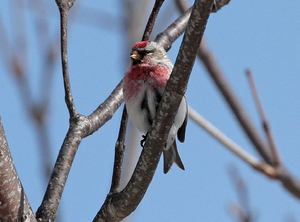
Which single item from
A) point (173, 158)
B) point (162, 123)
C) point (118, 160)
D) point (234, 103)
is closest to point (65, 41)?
point (118, 160)

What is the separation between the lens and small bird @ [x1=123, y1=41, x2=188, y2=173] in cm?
359

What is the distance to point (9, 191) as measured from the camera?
229 cm

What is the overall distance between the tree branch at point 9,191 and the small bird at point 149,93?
1519 millimetres

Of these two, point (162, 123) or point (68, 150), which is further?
point (68, 150)

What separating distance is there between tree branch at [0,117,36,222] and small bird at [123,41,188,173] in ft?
4.98

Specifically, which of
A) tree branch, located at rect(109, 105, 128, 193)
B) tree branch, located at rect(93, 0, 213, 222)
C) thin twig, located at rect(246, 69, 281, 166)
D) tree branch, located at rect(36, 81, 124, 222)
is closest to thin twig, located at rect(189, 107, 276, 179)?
thin twig, located at rect(246, 69, 281, 166)

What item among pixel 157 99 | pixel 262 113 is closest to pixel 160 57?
pixel 157 99

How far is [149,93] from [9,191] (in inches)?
64.6

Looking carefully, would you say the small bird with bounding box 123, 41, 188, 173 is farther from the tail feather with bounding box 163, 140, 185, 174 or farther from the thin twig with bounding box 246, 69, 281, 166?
the thin twig with bounding box 246, 69, 281, 166

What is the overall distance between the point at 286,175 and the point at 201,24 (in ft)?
4.20

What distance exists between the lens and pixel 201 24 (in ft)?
6.49

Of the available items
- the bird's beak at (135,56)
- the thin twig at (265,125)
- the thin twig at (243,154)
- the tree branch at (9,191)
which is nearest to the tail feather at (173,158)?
the bird's beak at (135,56)

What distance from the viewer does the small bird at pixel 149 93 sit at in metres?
3.59

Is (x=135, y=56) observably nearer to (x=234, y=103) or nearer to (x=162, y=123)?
(x=162, y=123)
